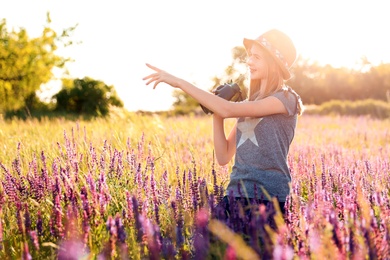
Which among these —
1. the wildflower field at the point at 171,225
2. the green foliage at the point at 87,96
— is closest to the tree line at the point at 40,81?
the green foliage at the point at 87,96

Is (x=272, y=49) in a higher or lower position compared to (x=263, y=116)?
higher

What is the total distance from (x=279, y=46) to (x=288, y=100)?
0.39 m

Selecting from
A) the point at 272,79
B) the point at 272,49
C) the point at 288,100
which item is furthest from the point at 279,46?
the point at 288,100

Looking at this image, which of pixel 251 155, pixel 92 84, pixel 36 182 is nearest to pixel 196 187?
pixel 251 155

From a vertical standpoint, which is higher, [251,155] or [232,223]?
[251,155]

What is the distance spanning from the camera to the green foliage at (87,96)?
2369 centimetres

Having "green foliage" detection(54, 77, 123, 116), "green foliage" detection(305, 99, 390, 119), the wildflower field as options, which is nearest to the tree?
"green foliage" detection(54, 77, 123, 116)

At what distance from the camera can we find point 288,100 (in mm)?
3355

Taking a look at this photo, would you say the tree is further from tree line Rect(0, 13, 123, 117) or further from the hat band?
the hat band

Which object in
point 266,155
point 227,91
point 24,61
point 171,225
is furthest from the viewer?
point 24,61

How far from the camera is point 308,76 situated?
47.8m

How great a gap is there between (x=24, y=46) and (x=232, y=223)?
18.5 meters

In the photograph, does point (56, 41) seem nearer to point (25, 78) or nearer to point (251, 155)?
point (25, 78)

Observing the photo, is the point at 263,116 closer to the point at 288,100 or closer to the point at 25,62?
the point at 288,100
